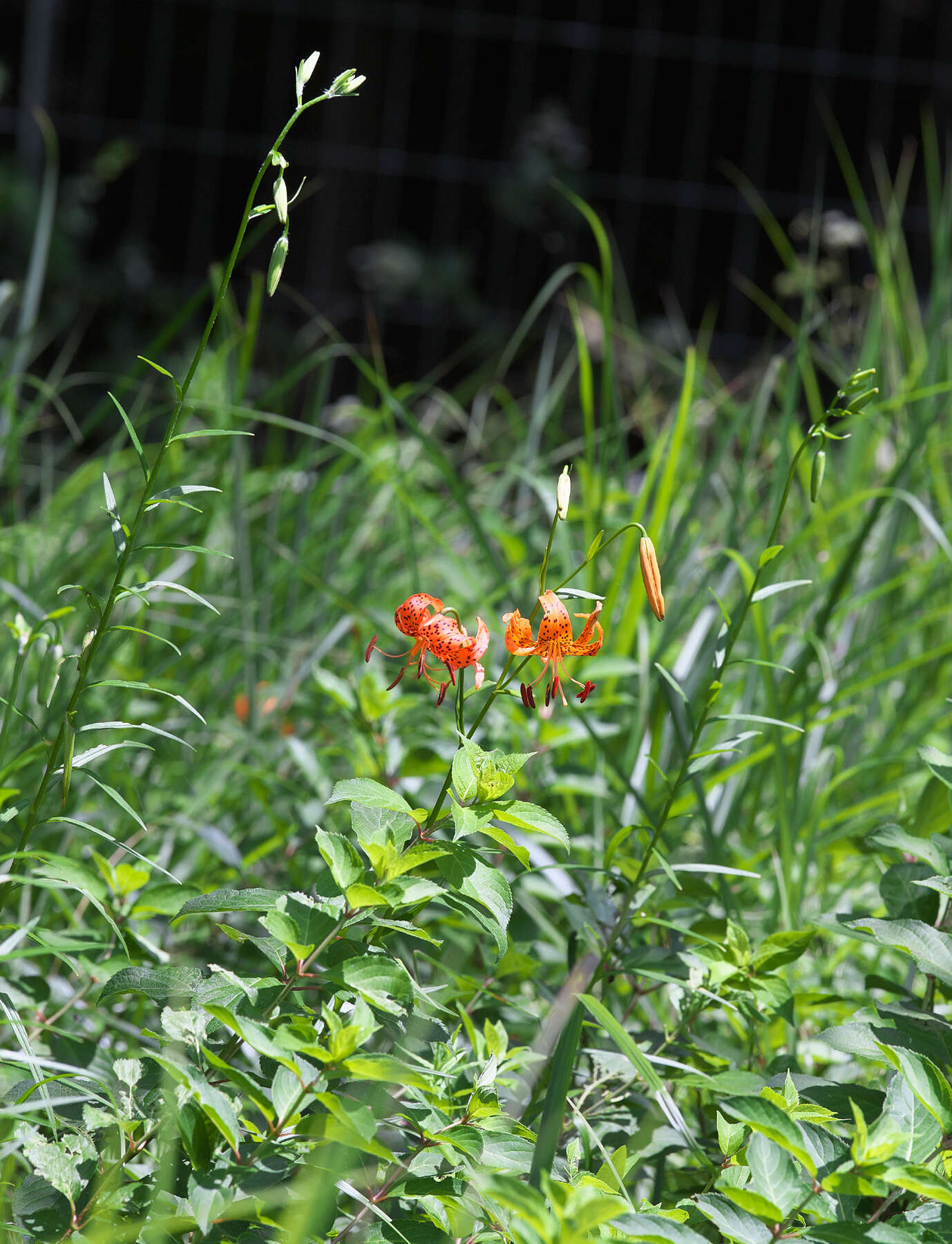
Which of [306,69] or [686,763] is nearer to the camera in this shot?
[306,69]

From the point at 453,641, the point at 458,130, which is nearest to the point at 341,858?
the point at 453,641

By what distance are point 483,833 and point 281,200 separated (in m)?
0.38

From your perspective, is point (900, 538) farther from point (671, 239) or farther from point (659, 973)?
point (671, 239)

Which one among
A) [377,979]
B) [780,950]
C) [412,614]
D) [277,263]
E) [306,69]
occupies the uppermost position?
[306,69]

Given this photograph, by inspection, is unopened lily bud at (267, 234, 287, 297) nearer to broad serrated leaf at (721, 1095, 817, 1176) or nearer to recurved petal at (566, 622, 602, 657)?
recurved petal at (566, 622, 602, 657)

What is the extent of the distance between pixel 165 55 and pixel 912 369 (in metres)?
5.03

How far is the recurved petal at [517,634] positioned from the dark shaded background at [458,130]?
454 cm

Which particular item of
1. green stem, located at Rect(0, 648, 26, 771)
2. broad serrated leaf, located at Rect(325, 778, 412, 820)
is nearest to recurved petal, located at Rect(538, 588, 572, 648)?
broad serrated leaf, located at Rect(325, 778, 412, 820)

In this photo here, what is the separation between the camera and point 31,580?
55.2 inches

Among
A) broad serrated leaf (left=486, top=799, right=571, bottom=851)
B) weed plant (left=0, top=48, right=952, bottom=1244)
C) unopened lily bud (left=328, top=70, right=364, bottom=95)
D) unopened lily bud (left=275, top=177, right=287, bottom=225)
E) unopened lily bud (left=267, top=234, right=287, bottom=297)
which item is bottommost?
weed plant (left=0, top=48, right=952, bottom=1244)

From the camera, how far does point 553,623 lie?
676 millimetres

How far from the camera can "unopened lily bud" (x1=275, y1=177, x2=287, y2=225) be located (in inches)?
25.9

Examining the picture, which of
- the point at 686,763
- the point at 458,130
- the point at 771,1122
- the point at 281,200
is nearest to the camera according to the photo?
the point at 771,1122

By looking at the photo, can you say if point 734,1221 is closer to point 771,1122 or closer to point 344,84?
point 771,1122
